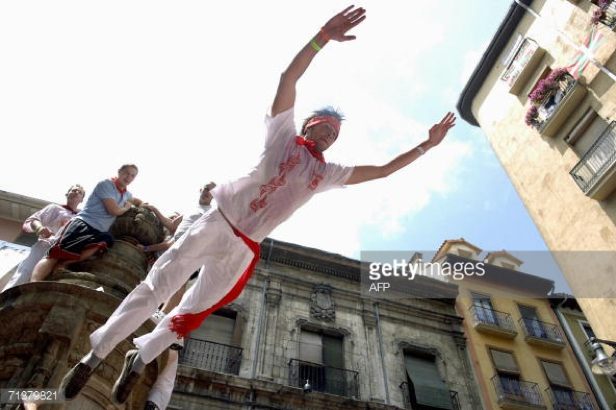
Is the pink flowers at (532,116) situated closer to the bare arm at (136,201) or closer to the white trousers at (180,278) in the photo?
the bare arm at (136,201)

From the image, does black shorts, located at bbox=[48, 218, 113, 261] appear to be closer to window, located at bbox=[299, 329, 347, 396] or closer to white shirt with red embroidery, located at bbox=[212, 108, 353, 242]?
white shirt with red embroidery, located at bbox=[212, 108, 353, 242]

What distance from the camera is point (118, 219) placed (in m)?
5.45

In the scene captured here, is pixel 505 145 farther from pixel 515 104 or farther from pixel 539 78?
pixel 539 78

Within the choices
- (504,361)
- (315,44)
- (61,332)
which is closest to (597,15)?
(504,361)

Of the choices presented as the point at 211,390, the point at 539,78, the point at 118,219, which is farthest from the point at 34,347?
the point at 539,78

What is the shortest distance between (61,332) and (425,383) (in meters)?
13.3

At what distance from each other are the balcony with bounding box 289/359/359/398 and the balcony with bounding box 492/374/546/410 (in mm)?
5378

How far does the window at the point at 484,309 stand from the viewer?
59.5 feet

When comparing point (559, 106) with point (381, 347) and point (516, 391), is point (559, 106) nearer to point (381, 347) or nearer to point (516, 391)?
point (381, 347)

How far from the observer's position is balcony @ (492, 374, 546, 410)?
49.5ft

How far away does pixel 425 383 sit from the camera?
48.4 ft

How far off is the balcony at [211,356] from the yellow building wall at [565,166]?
1029 cm

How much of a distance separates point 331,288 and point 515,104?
9.93 metres

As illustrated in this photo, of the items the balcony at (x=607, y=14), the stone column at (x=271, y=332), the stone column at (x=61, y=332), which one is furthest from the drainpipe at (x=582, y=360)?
the stone column at (x=61, y=332)
